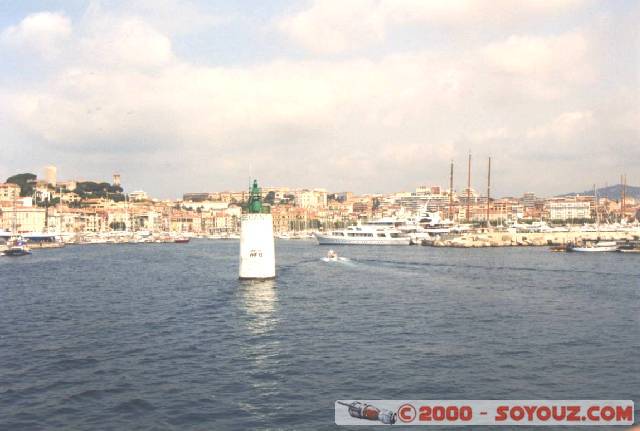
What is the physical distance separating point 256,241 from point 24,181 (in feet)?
540

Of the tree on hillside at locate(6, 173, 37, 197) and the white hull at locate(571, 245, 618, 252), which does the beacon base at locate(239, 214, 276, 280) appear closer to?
the white hull at locate(571, 245, 618, 252)

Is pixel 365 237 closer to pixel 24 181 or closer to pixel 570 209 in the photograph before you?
pixel 570 209

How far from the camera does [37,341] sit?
1989 cm

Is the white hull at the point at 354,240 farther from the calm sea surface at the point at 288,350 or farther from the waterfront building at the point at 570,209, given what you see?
the waterfront building at the point at 570,209

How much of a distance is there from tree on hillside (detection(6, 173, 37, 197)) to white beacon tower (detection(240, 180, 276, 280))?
15575 cm

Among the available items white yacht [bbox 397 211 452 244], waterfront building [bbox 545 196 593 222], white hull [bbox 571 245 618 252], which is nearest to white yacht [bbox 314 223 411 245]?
white yacht [bbox 397 211 452 244]

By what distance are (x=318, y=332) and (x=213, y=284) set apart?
1609 centimetres

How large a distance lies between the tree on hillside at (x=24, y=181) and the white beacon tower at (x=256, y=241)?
A: 156 m

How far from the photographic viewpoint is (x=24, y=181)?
170500 millimetres

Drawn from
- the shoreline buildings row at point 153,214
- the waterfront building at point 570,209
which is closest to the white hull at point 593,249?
the shoreline buildings row at point 153,214

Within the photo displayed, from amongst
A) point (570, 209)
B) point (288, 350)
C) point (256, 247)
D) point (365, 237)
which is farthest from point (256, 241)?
point (570, 209)

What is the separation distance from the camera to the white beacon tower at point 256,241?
29938 mm

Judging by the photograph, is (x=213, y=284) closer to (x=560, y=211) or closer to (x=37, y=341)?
(x=37, y=341)

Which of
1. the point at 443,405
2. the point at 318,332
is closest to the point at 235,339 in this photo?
the point at 318,332
